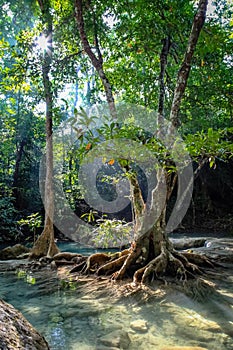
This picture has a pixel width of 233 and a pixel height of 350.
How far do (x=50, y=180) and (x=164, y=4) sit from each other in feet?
18.8

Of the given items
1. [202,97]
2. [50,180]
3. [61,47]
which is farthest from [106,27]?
[50,180]

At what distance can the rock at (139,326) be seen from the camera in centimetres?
383

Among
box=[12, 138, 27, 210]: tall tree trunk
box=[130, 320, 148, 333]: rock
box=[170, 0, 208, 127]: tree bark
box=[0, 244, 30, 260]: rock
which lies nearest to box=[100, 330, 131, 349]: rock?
box=[130, 320, 148, 333]: rock

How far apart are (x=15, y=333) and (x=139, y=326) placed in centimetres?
224

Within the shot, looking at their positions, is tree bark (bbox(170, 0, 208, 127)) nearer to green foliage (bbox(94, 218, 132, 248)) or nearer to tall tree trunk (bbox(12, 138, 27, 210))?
green foliage (bbox(94, 218, 132, 248))

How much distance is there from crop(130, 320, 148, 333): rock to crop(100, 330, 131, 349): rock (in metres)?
0.21

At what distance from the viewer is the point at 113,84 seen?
377 inches

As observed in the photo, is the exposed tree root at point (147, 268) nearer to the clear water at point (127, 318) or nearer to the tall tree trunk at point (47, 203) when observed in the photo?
the clear water at point (127, 318)

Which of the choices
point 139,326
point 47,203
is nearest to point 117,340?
point 139,326

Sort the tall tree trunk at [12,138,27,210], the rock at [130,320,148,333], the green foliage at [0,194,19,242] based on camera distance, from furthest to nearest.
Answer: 1. the tall tree trunk at [12,138,27,210]
2. the green foliage at [0,194,19,242]
3. the rock at [130,320,148,333]

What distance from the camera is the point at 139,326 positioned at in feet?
12.8

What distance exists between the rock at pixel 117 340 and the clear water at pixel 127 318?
53 mm

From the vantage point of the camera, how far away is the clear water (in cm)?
344

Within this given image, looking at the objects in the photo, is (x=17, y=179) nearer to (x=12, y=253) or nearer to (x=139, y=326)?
(x=12, y=253)
